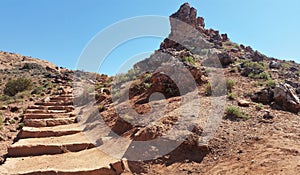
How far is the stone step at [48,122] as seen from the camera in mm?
9750

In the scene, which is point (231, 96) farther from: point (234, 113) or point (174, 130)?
point (174, 130)

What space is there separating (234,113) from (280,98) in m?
2.07

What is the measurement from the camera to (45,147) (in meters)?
7.19

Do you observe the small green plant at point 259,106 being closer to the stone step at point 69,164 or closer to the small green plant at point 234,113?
the small green plant at point 234,113

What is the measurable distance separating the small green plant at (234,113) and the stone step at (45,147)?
4.22m

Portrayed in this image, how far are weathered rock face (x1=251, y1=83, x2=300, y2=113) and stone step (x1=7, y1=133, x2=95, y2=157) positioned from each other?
589cm

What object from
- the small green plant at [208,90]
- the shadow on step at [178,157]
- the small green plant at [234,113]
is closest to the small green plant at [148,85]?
the small green plant at [208,90]

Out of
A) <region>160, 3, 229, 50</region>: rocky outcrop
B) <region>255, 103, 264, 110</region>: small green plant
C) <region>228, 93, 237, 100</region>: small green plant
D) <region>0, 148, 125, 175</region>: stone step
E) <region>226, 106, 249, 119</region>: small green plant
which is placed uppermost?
<region>160, 3, 229, 50</region>: rocky outcrop

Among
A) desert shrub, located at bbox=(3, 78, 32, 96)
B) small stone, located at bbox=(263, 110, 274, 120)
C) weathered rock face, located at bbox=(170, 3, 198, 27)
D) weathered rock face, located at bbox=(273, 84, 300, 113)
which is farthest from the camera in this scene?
weathered rock face, located at bbox=(170, 3, 198, 27)

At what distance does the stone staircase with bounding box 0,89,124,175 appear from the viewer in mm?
5500

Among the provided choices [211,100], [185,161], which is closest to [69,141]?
[185,161]

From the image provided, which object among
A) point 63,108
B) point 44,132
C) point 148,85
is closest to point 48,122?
point 44,132

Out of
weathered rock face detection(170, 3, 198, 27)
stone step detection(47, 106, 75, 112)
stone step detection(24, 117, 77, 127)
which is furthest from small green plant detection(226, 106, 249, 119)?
weathered rock face detection(170, 3, 198, 27)

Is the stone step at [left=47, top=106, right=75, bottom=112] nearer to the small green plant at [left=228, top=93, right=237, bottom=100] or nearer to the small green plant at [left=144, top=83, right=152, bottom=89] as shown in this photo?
the small green plant at [left=144, top=83, right=152, bottom=89]
